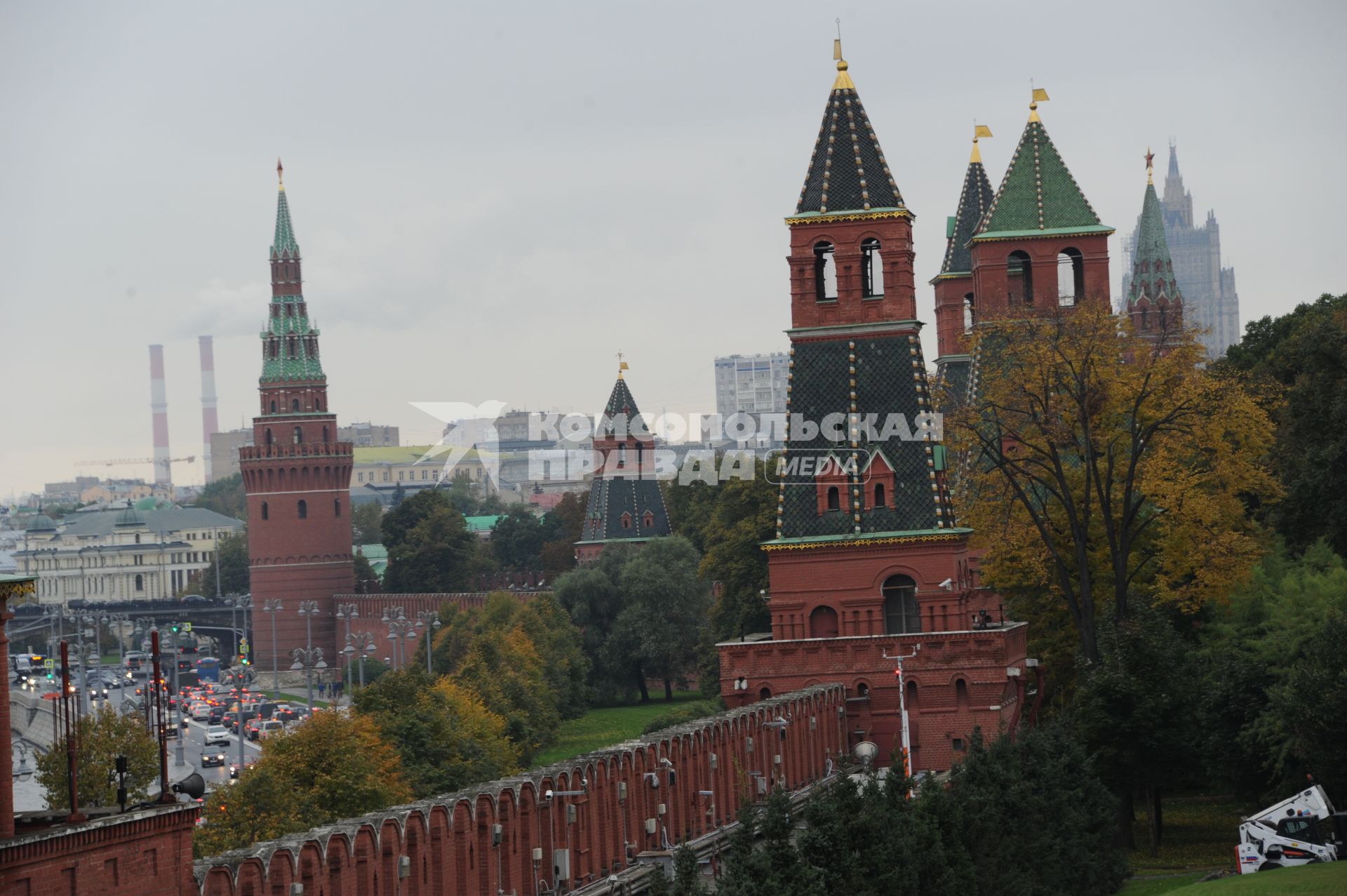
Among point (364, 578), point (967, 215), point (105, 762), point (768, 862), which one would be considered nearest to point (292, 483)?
point (364, 578)

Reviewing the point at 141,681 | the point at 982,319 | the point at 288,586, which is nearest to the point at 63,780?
the point at 982,319

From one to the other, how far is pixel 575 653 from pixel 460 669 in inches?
571

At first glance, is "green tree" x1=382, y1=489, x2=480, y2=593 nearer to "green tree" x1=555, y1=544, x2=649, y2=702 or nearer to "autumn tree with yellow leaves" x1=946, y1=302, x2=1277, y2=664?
"green tree" x1=555, y1=544, x2=649, y2=702

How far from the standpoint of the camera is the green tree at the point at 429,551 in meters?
150

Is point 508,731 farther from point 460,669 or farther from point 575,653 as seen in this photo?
point 575,653

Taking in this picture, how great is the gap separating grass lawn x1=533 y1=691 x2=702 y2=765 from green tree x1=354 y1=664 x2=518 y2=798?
1239 cm

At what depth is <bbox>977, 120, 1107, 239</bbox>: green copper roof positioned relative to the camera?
2835 inches

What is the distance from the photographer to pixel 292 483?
14712cm

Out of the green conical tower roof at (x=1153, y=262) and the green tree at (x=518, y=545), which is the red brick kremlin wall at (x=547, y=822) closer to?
the green conical tower roof at (x=1153, y=262)

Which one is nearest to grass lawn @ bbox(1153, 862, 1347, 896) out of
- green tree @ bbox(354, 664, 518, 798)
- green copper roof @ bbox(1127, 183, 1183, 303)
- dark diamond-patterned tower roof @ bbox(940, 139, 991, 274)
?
green tree @ bbox(354, 664, 518, 798)

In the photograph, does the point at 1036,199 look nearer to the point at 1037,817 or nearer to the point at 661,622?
the point at 1037,817

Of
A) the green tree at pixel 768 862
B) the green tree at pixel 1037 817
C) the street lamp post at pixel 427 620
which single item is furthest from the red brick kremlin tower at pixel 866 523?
the street lamp post at pixel 427 620

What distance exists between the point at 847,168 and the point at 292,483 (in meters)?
99.0

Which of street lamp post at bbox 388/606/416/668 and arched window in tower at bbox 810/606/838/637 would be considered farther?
street lamp post at bbox 388/606/416/668
